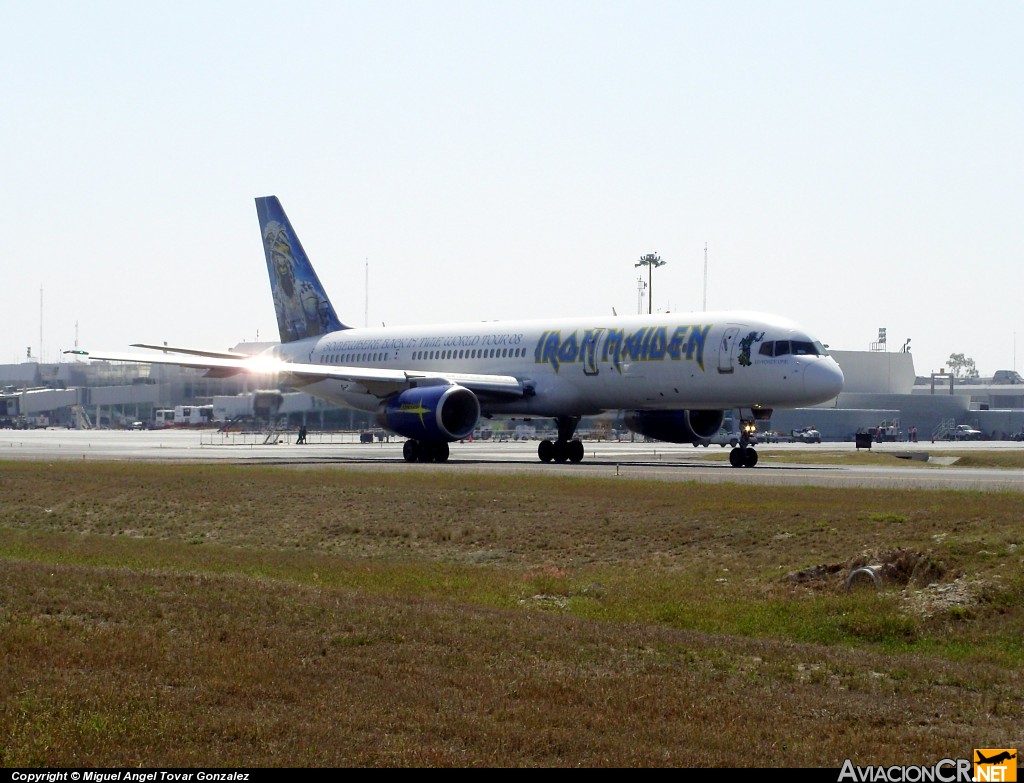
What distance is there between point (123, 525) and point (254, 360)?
67.1 ft

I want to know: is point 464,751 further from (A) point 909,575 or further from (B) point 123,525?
(B) point 123,525

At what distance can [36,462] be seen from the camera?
46031mm

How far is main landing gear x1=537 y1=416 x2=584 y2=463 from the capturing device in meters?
47.8

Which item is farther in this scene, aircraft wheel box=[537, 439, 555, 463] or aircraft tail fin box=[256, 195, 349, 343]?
aircraft tail fin box=[256, 195, 349, 343]

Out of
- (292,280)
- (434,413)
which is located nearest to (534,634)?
(434,413)

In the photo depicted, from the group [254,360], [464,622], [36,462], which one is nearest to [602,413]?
[254,360]

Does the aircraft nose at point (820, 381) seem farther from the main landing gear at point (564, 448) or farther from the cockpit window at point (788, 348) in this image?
the main landing gear at point (564, 448)

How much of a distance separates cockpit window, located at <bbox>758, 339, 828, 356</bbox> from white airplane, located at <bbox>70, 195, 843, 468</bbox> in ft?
0.15

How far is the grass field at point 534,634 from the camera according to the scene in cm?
952

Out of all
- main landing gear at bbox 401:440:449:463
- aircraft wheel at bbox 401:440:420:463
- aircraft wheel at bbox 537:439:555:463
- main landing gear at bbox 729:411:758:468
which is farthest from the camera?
aircraft wheel at bbox 537:439:555:463

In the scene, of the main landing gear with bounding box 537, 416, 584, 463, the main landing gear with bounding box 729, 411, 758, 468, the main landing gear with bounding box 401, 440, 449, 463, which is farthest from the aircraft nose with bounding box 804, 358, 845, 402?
the main landing gear with bounding box 401, 440, 449, 463

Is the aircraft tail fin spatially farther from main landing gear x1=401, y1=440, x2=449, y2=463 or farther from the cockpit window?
the cockpit window

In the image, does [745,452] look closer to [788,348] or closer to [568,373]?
[788,348]

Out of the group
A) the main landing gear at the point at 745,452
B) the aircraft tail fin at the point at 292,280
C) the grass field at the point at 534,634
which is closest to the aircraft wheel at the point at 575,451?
the main landing gear at the point at 745,452
